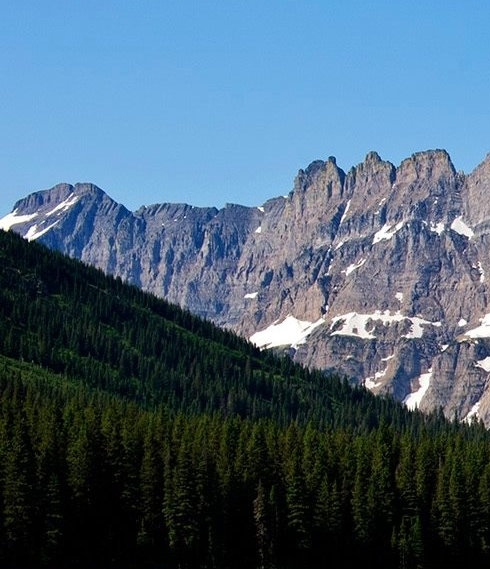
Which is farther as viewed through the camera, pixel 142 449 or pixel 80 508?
pixel 142 449

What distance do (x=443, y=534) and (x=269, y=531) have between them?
23981 mm

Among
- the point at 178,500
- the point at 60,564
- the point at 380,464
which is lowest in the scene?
the point at 60,564

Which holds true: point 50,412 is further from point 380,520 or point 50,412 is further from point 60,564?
point 380,520

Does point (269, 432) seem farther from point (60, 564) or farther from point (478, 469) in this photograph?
point (60, 564)

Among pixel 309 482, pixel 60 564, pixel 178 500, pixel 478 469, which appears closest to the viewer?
pixel 60 564

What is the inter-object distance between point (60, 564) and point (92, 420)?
83.9 ft

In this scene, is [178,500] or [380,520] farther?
[380,520]

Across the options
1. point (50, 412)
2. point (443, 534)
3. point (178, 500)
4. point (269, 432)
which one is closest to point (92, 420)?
point (50, 412)

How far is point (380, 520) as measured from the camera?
162000 millimetres

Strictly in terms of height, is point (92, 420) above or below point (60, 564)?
above

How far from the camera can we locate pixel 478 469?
175 metres

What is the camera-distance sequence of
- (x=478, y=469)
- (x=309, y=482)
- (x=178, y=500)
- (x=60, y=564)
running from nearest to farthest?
(x=60, y=564), (x=178, y=500), (x=309, y=482), (x=478, y=469)

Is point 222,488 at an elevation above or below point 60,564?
above

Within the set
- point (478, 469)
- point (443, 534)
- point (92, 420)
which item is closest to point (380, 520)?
point (443, 534)
